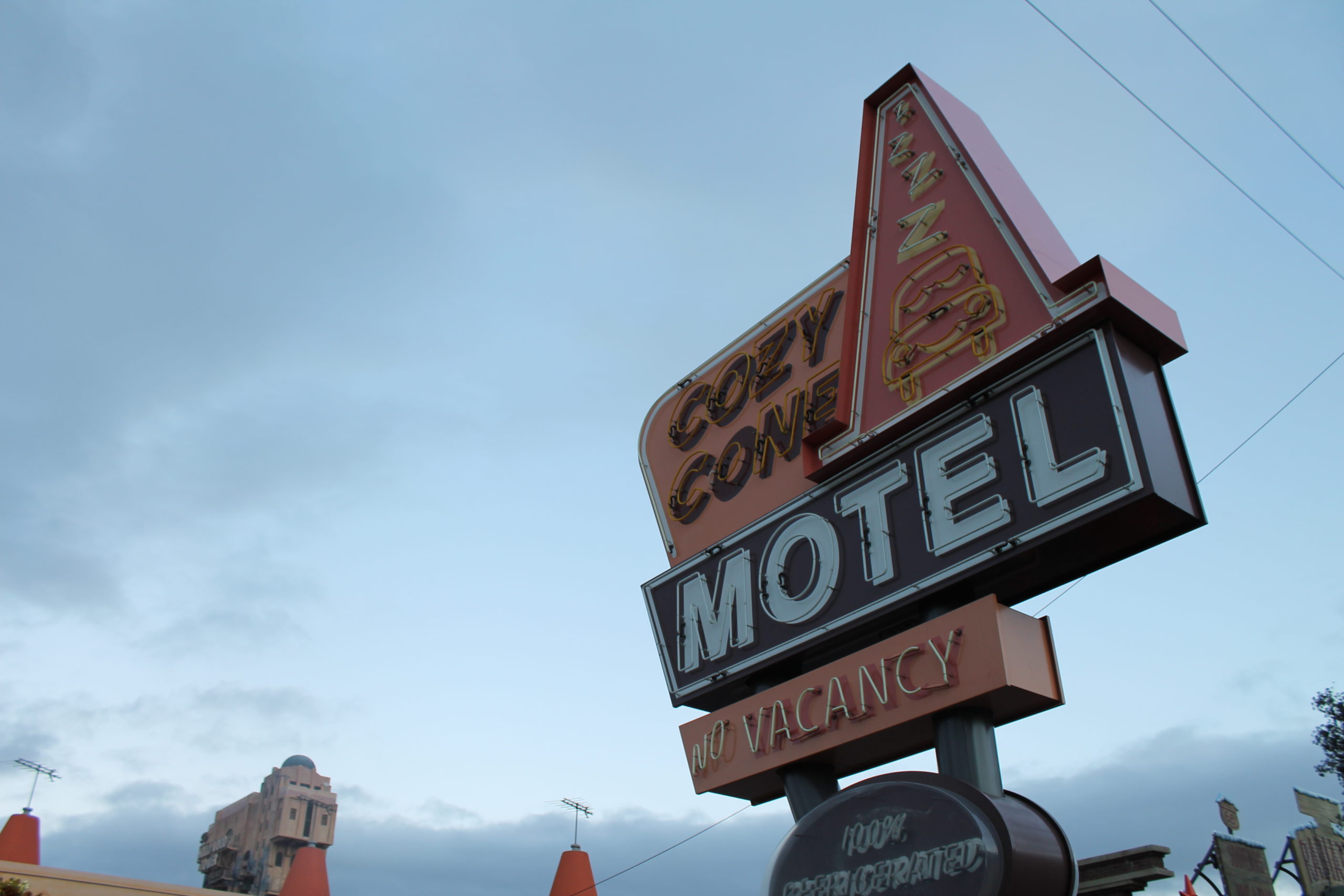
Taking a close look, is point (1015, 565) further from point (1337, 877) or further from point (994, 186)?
point (1337, 877)

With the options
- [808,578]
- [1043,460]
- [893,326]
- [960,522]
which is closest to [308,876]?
[808,578]

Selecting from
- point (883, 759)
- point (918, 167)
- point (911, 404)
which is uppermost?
point (918, 167)

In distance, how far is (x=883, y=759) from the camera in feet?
Result: 30.1

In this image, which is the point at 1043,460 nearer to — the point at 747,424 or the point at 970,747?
the point at 970,747

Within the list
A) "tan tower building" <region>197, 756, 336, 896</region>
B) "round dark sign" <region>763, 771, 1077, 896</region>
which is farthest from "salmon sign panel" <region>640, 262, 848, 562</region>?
"tan tower building" <region>197, 756, 336, 896</region>

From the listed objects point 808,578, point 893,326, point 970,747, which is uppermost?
point 893,326

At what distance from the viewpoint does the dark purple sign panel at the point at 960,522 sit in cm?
775

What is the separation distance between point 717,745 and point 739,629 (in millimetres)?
1209

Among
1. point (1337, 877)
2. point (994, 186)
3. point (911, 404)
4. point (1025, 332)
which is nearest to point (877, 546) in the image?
point (911, 404)

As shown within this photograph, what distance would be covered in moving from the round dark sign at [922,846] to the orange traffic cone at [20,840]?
84.7 feet

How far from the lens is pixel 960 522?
28.6 ft

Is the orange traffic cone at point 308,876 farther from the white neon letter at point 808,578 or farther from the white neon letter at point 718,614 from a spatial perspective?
the white neon letter at point 808,578

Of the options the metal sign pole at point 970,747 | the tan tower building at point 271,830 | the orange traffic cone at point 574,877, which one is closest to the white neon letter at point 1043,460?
the metal sign pole at point 970,747

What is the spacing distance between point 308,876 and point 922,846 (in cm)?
2773
